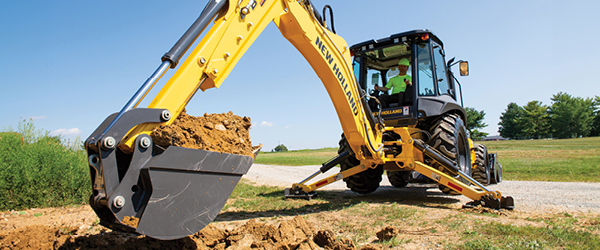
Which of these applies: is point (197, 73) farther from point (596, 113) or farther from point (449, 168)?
point (596, 113)

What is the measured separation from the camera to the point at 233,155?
2.78 metres

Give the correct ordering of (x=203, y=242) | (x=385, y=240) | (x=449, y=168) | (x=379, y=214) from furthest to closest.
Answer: (x=449, y=168) → (x=379, y=214) → (x=385, y=240) → (x=203, y=242)

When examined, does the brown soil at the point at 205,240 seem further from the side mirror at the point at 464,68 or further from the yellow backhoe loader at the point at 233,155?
the side mirror at the point at 464,68

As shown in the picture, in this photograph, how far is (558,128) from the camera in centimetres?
6456

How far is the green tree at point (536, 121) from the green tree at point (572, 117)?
4.68 ft

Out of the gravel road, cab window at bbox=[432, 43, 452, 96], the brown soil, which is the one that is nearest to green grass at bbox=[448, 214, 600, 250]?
the brown soil

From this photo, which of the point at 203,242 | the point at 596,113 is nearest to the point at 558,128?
the point at 596,113

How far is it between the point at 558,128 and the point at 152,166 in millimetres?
79721

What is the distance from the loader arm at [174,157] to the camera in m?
2.21

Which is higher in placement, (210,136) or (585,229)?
(210,136)

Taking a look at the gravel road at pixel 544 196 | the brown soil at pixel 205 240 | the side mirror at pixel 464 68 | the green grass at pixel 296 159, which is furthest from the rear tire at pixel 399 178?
the green grass at pixel 296 159

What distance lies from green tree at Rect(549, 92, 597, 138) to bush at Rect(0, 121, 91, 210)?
249 feet

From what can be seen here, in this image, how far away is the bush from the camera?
585 centimetres

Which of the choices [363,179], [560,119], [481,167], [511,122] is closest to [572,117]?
[560,119]
